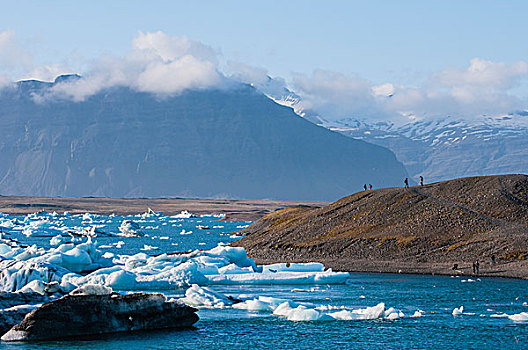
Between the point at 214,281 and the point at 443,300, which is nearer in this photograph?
the point at 443,300

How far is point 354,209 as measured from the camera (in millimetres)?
85750

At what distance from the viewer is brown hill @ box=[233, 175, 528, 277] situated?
68750mm

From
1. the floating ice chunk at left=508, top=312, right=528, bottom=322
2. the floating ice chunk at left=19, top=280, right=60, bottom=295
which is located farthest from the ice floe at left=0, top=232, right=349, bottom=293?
the floating ice chunk at left=508, top=312, right=528, bottom=322

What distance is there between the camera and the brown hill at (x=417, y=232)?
6875 cm

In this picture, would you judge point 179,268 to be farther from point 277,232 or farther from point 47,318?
point 277,232

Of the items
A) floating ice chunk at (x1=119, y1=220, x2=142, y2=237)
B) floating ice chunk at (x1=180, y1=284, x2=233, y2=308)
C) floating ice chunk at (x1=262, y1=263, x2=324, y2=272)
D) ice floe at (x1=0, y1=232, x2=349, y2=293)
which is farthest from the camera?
floating ice chunk at (x1=119, y1=220, x2=142, y2=237)

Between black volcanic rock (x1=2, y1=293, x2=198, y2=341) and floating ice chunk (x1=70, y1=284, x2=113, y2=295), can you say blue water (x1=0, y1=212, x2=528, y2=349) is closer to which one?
black volcanic rock (x1=2, y1=293, x2=198, y2=341)

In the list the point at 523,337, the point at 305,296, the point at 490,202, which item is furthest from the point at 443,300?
the point at 490,202

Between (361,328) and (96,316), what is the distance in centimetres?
1235

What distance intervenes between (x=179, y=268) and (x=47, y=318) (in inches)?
817

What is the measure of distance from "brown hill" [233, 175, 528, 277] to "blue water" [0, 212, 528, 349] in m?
13.7

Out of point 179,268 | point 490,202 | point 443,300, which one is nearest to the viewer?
point 443,300

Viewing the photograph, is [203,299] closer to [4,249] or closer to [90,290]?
[90,290]

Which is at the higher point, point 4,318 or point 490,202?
point 490,202
